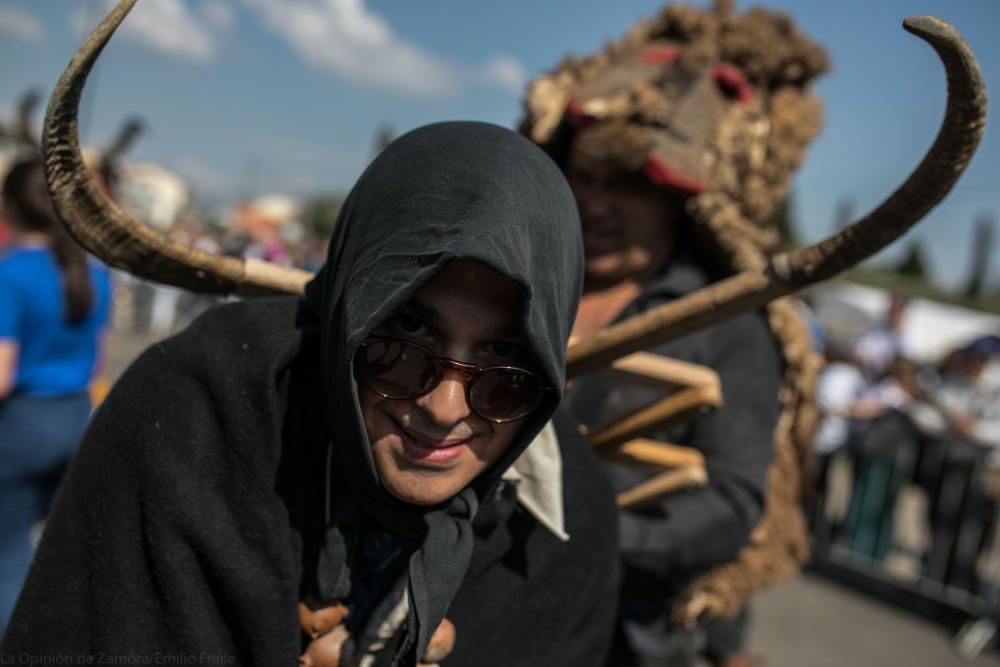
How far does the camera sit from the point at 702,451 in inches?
92.5

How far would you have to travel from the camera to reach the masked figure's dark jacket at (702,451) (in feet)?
7.27

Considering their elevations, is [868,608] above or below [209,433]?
below

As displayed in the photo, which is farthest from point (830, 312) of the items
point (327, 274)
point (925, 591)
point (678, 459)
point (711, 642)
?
point (327, 274)

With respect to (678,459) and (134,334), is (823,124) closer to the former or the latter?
(678,459)

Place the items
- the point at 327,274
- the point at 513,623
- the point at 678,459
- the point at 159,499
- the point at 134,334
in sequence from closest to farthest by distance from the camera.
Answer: the point at 159,499 → the point at 327,274 → the point at 513,623 → the point at 678,459 → the point at 134,334

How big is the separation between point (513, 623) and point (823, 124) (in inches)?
80.7

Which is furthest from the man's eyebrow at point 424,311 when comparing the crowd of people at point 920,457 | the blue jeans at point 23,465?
the crowd of people at point 920,457

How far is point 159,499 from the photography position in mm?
1274

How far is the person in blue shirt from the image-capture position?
9.91 ft

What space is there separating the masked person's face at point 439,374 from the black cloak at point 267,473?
0.05 m

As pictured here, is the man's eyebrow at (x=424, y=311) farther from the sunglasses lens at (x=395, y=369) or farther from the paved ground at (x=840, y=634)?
A: the paved ground at (x=840, y=634)

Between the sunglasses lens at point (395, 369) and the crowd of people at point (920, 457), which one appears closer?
the sunglasses lens at point (395, 369)

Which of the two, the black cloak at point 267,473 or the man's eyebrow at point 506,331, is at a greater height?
the man's eyebrow at point 506,331

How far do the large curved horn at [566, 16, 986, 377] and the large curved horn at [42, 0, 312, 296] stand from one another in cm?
Result: 64
